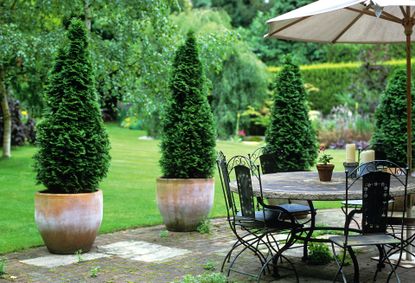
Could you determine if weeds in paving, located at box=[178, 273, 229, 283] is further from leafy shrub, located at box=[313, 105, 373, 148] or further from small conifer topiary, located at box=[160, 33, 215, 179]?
leafy shrub, located at box=[313, 105, 373, 148]

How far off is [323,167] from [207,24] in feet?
58.4

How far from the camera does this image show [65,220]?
5.72 meters

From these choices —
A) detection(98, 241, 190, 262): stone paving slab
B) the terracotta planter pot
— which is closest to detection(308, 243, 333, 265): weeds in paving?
the terracotta planter pot

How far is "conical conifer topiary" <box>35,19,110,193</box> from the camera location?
5.88 meters

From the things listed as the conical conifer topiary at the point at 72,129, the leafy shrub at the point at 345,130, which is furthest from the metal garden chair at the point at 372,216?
the leafy shrub at the point at 345,130

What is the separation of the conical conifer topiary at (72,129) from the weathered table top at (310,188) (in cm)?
165

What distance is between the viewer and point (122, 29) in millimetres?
10570

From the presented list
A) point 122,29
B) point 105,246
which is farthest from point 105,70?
point 105,246

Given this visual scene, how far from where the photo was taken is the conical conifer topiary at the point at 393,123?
324 inches

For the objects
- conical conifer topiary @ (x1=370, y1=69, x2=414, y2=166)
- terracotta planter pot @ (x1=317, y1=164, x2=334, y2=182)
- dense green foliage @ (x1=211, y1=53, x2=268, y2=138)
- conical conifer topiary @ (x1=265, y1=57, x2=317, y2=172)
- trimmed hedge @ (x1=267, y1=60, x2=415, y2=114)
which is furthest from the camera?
trimmed hedge @ (x1=267, y1=60, x2=415, y2=114)

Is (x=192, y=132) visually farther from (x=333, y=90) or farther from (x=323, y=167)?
(x=333, y=90)

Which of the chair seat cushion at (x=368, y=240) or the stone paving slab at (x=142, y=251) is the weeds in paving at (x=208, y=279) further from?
the stone paving slab at (x=142, y=251)

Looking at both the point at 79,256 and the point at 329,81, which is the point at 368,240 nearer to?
the point at 79,256

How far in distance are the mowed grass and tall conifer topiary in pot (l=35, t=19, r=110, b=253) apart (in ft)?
2.31
